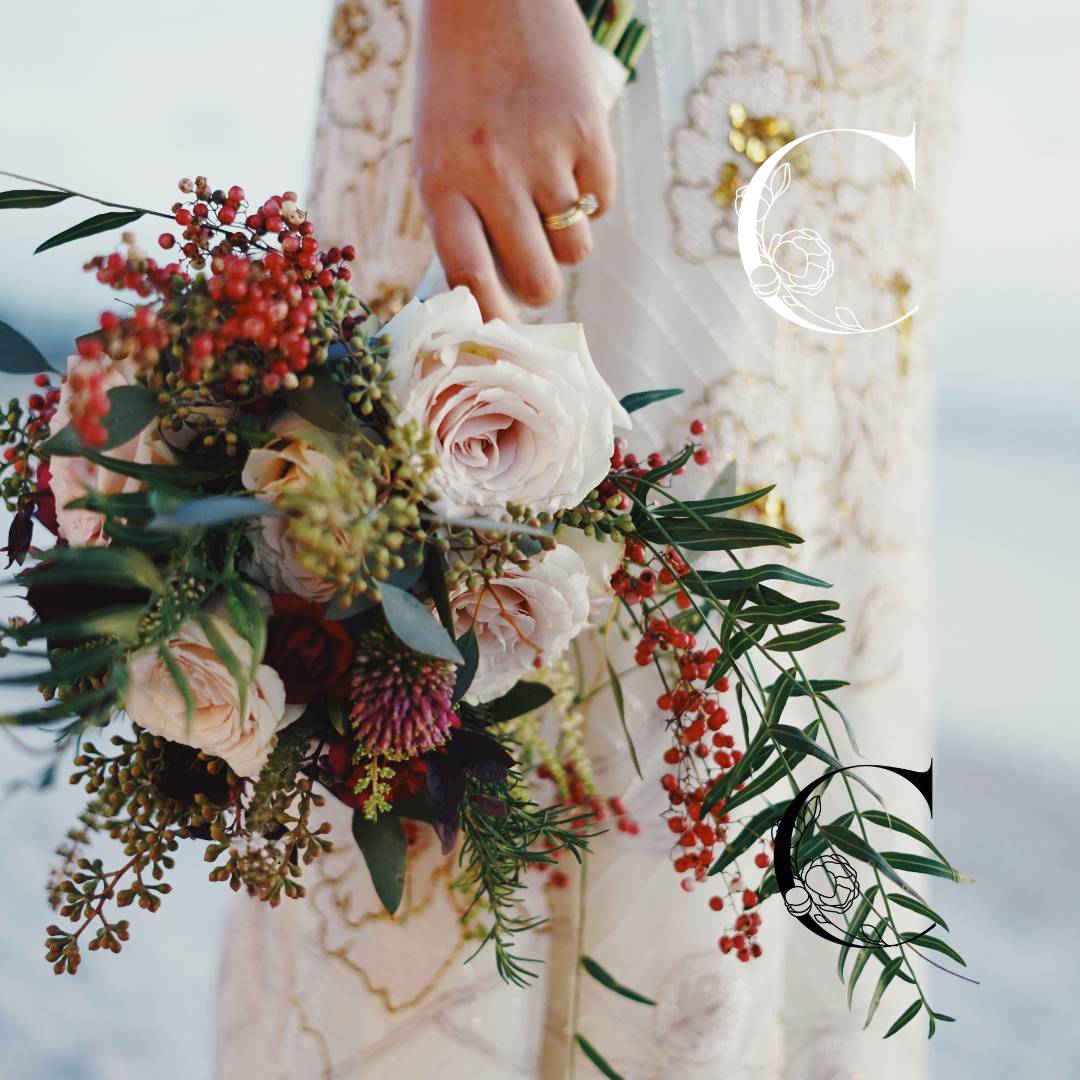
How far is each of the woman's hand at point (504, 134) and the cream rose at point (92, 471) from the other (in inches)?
8.1

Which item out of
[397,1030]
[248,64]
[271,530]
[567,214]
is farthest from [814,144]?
[248,64]

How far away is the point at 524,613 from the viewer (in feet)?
1.47

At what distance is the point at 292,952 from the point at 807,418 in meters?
0.52

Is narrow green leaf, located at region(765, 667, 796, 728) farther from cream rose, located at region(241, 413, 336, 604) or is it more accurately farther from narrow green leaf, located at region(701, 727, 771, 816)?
cream rose, located at region(241, 413, 336, 604)

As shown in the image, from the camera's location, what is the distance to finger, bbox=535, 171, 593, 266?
0.56 meters

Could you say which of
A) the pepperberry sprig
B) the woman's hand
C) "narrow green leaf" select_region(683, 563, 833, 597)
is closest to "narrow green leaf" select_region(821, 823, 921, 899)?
the pepperberry sprig

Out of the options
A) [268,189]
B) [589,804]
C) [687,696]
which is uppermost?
[268,189]

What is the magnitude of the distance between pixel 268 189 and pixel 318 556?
1841 millimetres

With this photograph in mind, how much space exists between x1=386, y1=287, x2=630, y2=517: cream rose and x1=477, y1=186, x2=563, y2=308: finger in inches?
5.4

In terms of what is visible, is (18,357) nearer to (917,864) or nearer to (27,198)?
(27,198)

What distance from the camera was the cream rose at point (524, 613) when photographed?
0.43 metres

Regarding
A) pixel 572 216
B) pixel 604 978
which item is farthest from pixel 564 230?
pixel 604 978

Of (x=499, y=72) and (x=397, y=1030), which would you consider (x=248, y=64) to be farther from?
(x=397, y=1030)

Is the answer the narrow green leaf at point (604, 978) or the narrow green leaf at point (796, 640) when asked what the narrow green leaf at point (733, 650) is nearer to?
the narrow green leaf at point (796, 640)
